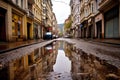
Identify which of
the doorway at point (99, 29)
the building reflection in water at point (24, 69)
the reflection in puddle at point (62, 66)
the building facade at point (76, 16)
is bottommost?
the reflection in puddle at point (62, 66)

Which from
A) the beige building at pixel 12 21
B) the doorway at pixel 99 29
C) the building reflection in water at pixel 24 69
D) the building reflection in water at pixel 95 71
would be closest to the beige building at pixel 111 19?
the doorway at pixel 99 29

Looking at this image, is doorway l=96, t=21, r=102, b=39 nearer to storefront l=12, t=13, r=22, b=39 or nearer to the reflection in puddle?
storefront l=12, t=13, r=22, b=39

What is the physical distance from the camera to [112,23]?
25641 mm

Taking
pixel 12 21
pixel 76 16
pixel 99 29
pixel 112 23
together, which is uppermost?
pixel 76 16

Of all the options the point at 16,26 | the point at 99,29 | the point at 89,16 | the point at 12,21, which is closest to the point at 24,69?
the point at 12,21

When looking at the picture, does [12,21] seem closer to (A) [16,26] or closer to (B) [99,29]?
(A) [16,26]

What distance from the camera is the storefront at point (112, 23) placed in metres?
23.7

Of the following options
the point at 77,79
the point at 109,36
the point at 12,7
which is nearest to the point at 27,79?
the point at 77,79

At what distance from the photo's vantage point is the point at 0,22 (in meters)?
21.6

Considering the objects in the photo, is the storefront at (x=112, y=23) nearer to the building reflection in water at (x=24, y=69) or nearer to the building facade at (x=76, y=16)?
the building reflection in water at (x=24, y=69)

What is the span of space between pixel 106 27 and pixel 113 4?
19.0 ft

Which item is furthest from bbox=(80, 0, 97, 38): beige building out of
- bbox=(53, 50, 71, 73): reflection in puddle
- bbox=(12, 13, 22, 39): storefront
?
bbox=(53, 50, 71, 73): reflection in puddle

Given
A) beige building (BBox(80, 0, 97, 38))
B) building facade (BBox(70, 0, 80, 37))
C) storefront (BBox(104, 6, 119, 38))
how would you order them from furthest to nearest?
building facade (BBox(70, 0, 80, 37)), beige building (BBox(80, 0, 97, 38)), storefront (BBox(104, 6, 119, 38))

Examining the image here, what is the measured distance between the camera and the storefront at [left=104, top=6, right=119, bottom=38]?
77.9ft
